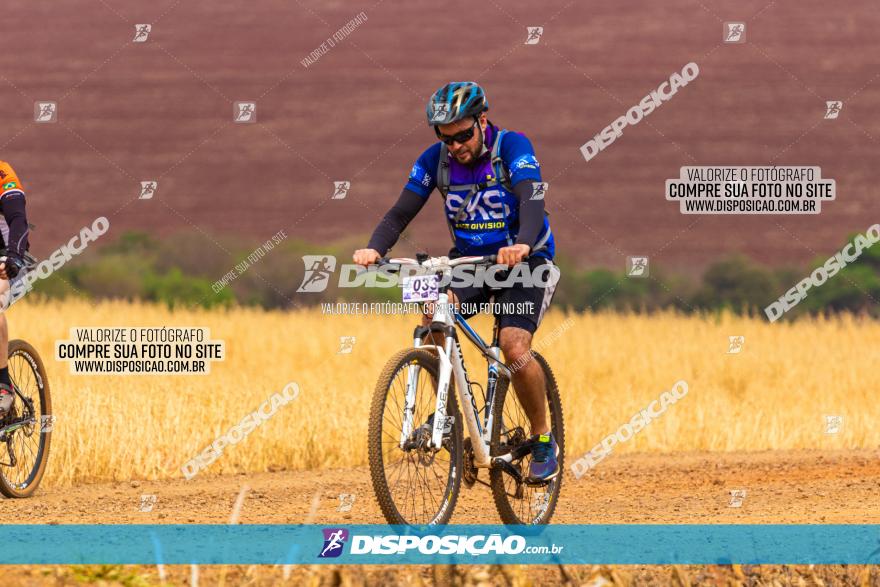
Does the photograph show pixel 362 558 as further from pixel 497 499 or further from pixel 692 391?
pixel 692 391

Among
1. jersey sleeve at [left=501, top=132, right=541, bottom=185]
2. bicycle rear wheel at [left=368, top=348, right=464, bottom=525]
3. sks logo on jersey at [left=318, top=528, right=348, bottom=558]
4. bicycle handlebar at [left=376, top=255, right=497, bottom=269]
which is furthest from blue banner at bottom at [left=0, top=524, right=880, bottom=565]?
jersey sleeve at [left=501, top=132, right=541, bottom=185]

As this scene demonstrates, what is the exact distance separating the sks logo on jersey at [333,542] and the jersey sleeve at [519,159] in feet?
7.87

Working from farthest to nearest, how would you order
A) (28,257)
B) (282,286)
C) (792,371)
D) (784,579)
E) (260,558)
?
(282,286) < (792,371) < (28,257) < (784,579) < (260,558)

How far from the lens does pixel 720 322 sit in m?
25.4

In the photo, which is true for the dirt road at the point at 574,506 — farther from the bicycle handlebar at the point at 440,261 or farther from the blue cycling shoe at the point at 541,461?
the bicycle handlebar at the point at 440,261

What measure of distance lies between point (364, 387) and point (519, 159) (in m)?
7.79

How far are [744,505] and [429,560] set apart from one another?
13.5 feet

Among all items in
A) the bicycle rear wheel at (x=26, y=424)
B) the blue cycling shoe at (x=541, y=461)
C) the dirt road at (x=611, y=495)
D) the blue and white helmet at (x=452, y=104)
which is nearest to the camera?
the blue and white helmet at (x=452, y=104)

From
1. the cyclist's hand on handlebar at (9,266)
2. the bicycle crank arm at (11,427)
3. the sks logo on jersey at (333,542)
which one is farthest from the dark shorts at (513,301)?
the bicycle crank arm at (11,427)

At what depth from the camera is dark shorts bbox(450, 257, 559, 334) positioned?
898 centimetres

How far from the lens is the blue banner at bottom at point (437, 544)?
7.59 meters

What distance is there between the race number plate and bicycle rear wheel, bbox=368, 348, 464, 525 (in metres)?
0.31

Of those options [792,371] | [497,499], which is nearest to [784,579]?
A: [497,499]

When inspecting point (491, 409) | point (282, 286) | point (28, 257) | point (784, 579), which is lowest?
point (784, 579)
